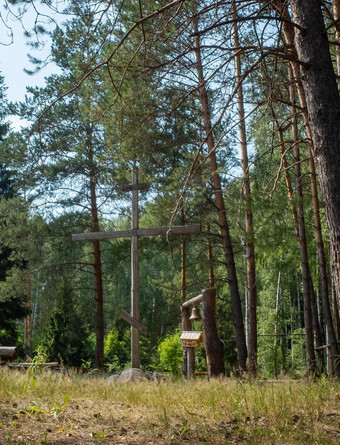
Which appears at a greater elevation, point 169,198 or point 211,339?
point 169,198

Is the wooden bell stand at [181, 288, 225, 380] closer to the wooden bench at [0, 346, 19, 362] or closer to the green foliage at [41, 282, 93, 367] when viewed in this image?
the wooden bench at [0, 346, 19, 362]

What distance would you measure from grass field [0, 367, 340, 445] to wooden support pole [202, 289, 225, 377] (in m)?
3.79

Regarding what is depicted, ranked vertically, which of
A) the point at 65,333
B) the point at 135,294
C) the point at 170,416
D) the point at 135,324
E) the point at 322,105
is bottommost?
the point at 170,416

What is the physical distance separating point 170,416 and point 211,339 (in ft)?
17.2

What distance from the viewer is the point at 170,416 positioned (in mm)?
5102

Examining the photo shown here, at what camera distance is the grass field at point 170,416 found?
436cm

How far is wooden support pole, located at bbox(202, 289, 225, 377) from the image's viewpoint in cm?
1019

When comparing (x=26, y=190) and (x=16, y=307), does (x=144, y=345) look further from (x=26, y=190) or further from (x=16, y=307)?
(x=26, y=190)

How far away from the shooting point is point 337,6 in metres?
7.10

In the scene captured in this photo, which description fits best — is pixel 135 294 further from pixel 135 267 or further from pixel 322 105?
pixel 322 105

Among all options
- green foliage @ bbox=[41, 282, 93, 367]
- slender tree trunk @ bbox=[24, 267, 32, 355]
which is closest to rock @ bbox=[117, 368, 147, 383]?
slender tree trunk @ bbox=[24, 267, 32, 355]

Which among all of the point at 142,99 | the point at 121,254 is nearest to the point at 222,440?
the point at 142,99

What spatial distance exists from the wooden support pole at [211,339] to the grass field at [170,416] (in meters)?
3.79

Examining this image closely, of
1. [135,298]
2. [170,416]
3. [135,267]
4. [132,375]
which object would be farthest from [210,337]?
[170,416]
